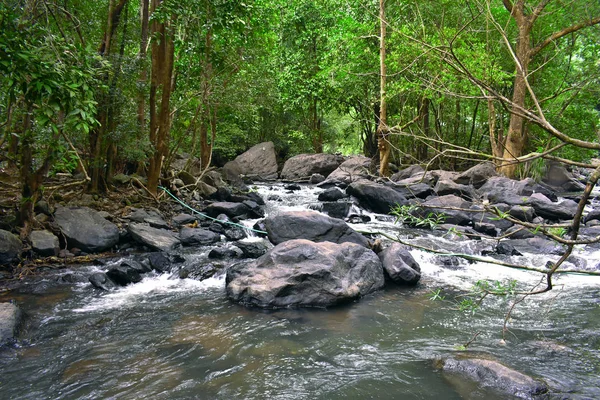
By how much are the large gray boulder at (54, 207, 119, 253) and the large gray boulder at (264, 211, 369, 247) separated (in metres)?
2.99

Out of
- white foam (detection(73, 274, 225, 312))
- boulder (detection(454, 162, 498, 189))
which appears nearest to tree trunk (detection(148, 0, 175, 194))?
white foam (detection(73, 274, 225, 312))

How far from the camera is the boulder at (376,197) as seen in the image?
40.1ft

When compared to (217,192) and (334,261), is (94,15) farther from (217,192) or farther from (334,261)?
(334,261)

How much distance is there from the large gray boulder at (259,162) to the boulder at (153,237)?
11.8 metres

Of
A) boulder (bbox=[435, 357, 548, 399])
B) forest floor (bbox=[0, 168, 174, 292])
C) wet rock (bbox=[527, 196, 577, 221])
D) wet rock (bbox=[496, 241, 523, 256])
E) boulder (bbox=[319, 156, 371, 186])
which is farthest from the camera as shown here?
boulder (bbox=[319, 156, 371, 186])

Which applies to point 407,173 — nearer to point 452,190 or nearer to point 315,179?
point 315,179

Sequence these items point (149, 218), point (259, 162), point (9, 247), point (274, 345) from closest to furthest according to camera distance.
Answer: point (274, 345)
point (9, 247)
point (149, 218)
point (259, 162)

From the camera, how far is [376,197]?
40.7ft

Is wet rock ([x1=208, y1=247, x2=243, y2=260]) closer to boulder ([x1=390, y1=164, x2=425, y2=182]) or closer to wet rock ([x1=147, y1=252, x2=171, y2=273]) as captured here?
wet rock ([x1=147, y1=252, x2=171, y2=273])

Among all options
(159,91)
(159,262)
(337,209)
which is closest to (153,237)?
(159,262)

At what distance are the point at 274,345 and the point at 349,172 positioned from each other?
1448cm

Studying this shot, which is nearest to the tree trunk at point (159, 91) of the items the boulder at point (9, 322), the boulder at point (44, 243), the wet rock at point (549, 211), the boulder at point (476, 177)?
the boulder at point (44, 243)

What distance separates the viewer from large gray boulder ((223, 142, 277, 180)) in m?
21.1

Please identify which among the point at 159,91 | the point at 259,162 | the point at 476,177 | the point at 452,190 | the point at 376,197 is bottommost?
the point at 376,197
